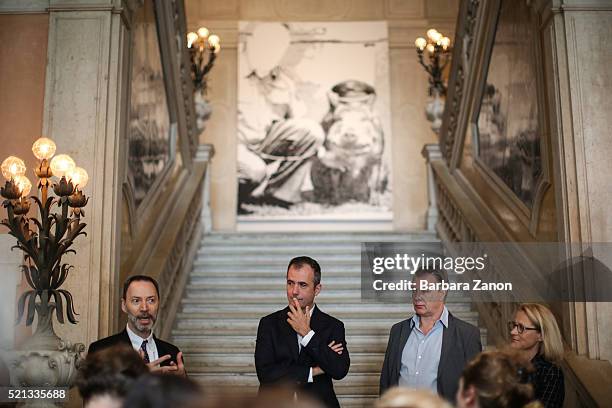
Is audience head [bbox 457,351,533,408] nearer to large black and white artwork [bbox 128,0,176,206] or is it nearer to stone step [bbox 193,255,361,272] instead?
large black and white artwork [bbox 128,0,176,206]

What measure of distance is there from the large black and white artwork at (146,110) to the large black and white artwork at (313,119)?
4.77m

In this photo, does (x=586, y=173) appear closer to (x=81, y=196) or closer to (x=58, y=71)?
(x=81, y=196)

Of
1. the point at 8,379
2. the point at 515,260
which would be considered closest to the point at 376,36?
the point at 515,260

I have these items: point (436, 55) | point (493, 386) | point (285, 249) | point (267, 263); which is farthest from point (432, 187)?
point (493, 386)

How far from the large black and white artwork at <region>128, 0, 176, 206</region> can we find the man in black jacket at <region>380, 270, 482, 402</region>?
3142mm

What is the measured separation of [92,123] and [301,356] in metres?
2.47

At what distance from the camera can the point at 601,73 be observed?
570cm

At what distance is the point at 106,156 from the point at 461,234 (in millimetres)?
4741

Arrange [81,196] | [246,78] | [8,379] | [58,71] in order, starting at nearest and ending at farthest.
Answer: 1. [8,379]
2. [81,196]
3. [58,71]
4. [246,78]

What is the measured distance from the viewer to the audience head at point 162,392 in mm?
1876

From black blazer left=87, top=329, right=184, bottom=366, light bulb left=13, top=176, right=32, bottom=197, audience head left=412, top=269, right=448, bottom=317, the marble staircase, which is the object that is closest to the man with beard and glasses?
black blazer left=87, top=329, right=184, bottom=366

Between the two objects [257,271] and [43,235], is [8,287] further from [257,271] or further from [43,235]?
[257,271]

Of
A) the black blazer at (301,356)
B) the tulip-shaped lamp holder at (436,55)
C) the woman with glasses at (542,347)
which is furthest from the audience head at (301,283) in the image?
the tulip-shaped lamp holder at (436,55)

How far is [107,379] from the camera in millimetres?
2678
